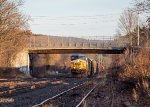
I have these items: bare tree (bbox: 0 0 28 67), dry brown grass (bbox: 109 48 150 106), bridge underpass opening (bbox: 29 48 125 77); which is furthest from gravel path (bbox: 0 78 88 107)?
bridge underpass opening (bbox: 29 48 125 77)

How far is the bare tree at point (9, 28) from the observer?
63844mm

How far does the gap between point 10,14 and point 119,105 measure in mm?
45005

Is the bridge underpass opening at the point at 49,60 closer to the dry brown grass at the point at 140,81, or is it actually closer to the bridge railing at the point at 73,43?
the bridge railing at the point at 73,43

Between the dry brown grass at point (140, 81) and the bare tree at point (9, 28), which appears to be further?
the bare tree at point (9, 28)

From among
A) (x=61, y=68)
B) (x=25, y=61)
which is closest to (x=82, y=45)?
(x=25, y=61)

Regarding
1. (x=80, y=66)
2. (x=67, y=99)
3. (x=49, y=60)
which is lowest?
(x=67, y=99)

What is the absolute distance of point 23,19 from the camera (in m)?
68.9

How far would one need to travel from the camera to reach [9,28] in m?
65.2

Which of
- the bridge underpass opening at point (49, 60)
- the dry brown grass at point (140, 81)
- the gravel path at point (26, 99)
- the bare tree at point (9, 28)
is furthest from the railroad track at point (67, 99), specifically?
the bridge underpass opening at point (49, 60)

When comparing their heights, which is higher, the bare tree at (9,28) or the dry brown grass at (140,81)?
the bare tree at (9,28)

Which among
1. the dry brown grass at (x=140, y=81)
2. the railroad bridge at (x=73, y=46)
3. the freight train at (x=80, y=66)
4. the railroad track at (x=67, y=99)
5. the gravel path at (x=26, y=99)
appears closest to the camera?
the railroad track at (x=67, y=99)

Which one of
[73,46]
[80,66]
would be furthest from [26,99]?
[73,46]

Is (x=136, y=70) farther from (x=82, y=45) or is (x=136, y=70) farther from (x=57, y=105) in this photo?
(x=82, y=45)

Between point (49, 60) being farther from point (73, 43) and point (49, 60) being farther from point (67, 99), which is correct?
point (67, 99)
